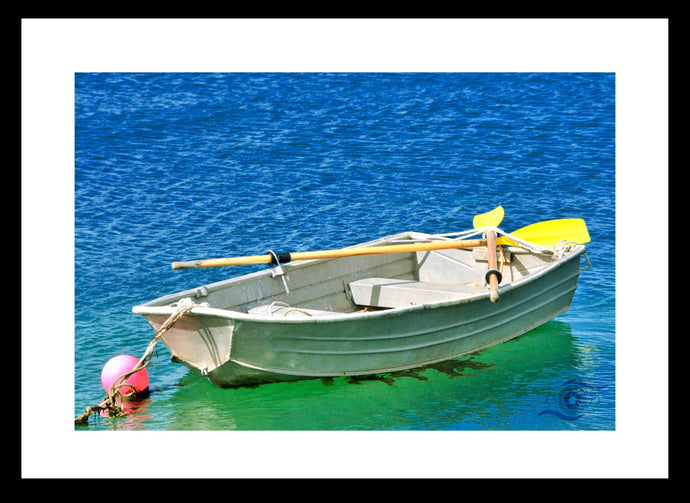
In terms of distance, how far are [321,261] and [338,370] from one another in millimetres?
1622

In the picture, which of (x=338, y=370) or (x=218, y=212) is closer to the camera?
(x=338, y=370)

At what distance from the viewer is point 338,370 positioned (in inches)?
319

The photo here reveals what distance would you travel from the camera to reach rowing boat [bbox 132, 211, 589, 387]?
7.64 m

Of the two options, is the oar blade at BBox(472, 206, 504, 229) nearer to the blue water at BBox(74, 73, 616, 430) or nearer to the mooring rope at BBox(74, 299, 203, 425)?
the blue water at BBox(74, 73, 616, 430)

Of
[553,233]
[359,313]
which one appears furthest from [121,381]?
[553,233]

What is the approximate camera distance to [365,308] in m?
9.72

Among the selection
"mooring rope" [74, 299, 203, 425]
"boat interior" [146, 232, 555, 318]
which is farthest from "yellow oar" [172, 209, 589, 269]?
"mooring rope" [74, 299, 203, 425]

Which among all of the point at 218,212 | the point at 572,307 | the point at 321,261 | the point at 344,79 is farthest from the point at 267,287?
the point at 344,79

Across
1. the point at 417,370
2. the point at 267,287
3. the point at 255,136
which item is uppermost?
the point at 255,136

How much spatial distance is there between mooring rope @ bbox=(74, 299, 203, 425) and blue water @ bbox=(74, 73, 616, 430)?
4.5 inches

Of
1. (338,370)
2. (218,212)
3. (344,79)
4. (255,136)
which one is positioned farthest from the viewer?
(344,79)

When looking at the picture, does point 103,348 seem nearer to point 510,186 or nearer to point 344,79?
point 510,186

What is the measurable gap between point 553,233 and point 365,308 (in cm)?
231

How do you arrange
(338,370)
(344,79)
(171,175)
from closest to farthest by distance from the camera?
(338,370) → (171,175) → (344,79)
